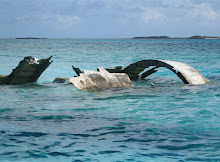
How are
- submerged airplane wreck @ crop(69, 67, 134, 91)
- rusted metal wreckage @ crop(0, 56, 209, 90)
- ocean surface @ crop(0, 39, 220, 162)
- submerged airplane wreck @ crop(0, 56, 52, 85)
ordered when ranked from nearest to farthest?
1. ocean surface @ crop(0, 39, 220, 162)
2. submerged airplane wreck @ crop(69, 67, 134, 91)
3. rusted metal wreckage @ crop(0, 56, 209, 90)
4. submerged airplane wreck @ crop(0, 56, 52, 85)

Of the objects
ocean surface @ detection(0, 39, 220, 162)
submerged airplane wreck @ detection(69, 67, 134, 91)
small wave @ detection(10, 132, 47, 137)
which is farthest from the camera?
Result: submerged airplane wreck @ detection(69, 67, 134, 91)

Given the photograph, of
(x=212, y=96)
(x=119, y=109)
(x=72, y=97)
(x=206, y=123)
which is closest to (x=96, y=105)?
(x=119, y=109)

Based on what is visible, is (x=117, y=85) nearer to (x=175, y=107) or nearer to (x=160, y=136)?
(x=175, y=107)

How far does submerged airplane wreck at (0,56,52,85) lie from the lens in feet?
45.8

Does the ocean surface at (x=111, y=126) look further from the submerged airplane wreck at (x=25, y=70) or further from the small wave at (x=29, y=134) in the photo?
the submerged airplane wreck at (x=25, y=70)

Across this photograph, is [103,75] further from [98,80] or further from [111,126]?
[111,126]

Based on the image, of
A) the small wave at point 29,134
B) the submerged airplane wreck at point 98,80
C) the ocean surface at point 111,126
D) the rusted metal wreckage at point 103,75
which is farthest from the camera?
the rusted metal wreckage at point 103,75

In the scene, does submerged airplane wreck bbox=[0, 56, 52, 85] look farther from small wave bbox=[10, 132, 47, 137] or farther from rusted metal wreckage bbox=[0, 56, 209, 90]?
small wave bbox=[10, 132, 47, 137]

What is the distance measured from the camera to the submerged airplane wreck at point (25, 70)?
13953 millimetres

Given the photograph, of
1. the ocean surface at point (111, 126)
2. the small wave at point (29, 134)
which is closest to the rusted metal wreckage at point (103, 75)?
the ocean surface at point (111, 126)

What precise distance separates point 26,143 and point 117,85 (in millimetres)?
7303

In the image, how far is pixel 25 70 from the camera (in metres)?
14.4

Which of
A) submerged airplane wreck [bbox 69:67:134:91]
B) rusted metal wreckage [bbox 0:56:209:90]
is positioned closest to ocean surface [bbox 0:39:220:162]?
submerged airplane wreck [bbox 69:67:134:91]

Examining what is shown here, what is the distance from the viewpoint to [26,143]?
17.7 feet
